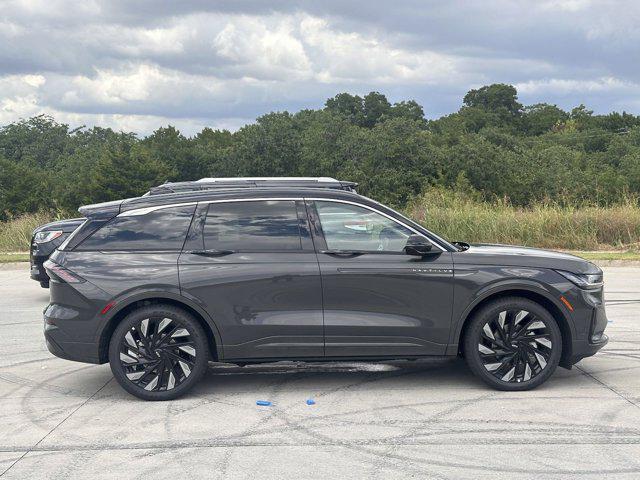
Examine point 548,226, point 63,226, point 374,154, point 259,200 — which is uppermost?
point 374,154

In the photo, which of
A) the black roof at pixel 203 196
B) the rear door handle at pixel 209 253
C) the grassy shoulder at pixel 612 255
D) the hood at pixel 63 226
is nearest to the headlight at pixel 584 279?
the black roof at pixel 203 196

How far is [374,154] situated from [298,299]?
50375 millimetres

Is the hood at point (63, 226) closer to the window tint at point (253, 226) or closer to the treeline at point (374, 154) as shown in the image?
the window tint at point (253, 226)

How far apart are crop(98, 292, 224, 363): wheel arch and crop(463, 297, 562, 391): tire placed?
206 cm

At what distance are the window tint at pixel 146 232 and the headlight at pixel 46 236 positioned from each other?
5.88m

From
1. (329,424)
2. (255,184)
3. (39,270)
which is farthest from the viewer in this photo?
(39,270)

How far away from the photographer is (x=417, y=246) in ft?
21.8

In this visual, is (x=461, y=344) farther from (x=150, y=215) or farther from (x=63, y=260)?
(x=63, y=260)

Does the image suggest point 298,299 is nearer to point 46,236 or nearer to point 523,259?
point 523,259

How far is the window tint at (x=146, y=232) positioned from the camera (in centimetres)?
674

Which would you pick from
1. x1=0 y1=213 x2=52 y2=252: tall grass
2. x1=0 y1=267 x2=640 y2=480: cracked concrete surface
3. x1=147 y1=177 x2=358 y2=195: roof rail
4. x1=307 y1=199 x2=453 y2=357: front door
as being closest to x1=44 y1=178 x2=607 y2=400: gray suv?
x1=307 y1=199 x2=453 y2=357: front door

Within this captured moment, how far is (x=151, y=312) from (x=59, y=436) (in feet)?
4.03

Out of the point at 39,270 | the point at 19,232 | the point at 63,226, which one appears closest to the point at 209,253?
the point at 39,270

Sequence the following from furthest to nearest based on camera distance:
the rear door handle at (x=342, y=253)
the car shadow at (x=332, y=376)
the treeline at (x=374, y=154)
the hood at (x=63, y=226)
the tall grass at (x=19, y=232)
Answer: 1. the treeline at (x=374, y=154)
2. the tall grass at (x=19, y=232)
3. the hood at (x=63, y=226)
4. the car shadow at (x=332, y=376)
5. the rear door handle at (x=342, y=253)
